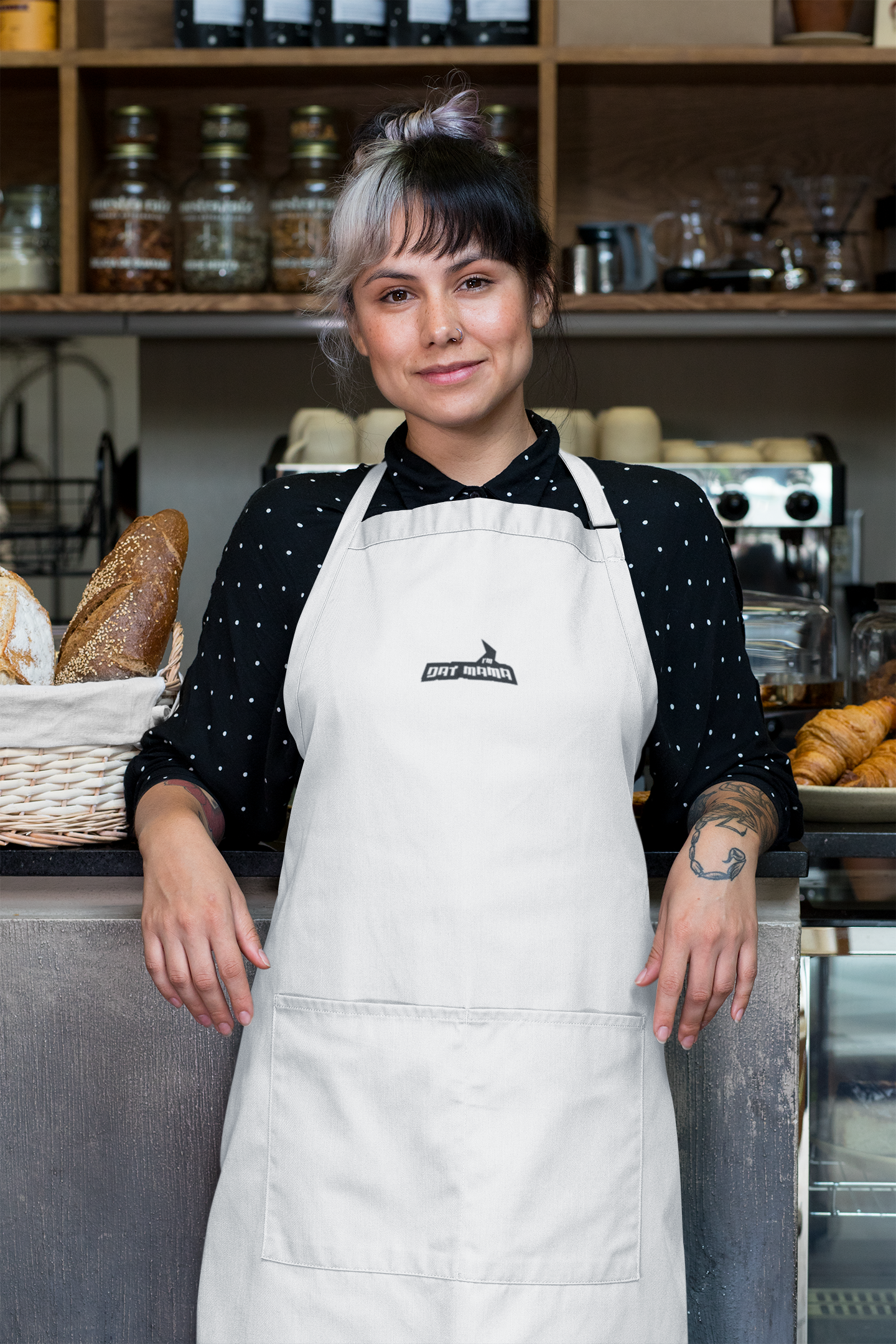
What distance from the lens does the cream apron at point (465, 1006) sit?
0.87 meters

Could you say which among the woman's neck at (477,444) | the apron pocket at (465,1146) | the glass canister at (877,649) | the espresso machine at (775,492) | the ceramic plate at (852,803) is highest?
the woman's neck at (477,444)

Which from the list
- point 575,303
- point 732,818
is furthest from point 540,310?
point 575,303

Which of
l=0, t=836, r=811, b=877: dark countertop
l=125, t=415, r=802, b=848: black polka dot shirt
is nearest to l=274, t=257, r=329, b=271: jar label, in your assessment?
l=125, t=415, r=802, b=848: black polka dot shirt

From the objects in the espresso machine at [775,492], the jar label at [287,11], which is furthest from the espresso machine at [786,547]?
the jar label at [287,11]

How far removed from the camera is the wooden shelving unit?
213 centimetres

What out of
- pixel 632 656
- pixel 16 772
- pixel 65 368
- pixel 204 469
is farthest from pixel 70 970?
pixel 65 368

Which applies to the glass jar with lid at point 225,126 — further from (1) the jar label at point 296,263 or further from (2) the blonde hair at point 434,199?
(2) the blonde hair at point 434,199

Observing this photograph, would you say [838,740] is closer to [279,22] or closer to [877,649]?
[877,649]

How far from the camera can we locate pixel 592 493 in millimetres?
981

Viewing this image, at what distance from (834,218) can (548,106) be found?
58 cm

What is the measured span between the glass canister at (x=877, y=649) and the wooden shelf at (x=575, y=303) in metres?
0.82

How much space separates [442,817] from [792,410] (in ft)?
6.37

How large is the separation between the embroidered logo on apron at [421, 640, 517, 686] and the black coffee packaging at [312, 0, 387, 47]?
1611mm

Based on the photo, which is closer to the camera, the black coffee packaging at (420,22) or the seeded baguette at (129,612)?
the seeded baguette at (129,612)
